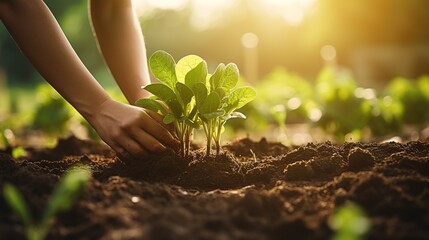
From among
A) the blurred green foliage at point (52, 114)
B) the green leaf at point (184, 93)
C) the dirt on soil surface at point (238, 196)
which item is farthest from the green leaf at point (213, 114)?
the blurred green foliage at point (52, 114)

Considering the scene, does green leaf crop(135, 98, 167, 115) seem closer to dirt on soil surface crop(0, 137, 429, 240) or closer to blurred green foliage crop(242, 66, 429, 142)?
dirt on soil surface crop(0, 137, 429, 240)

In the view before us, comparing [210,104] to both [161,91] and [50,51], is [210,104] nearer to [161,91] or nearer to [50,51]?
[161,91]

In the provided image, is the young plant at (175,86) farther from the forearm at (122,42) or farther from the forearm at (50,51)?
the forearm at (122,42)

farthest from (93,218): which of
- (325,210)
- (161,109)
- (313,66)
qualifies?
(313,66)

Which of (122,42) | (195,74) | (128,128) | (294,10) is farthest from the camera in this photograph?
(294,10)

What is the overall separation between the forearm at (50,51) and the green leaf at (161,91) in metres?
0.17

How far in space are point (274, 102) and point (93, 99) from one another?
3578 mm

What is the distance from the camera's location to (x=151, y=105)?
2258mm

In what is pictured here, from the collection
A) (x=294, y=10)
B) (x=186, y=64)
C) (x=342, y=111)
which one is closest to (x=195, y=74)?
(x=186, y=64)

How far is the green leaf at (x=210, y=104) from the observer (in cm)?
221

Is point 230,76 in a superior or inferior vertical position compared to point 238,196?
superior

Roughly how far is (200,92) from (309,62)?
58.8 ft

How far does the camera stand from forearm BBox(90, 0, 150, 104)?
2740 mm

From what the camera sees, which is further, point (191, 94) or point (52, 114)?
point (52, 114)
